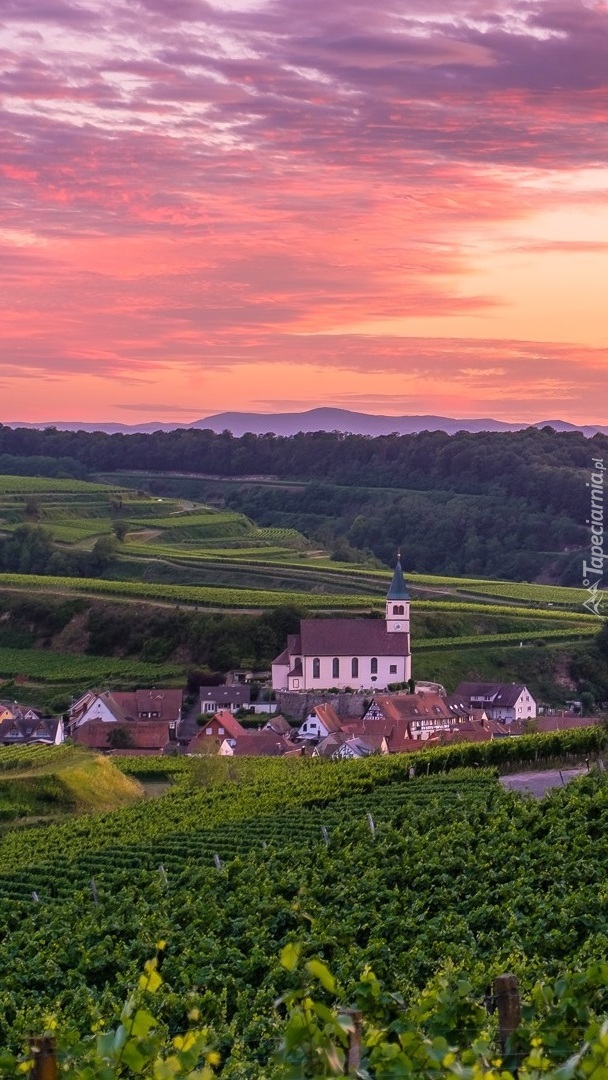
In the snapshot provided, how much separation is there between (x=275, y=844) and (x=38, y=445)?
148m

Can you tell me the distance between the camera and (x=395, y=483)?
137 m

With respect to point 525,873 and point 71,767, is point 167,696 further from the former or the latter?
point 525,873

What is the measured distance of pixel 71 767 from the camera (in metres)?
35.2

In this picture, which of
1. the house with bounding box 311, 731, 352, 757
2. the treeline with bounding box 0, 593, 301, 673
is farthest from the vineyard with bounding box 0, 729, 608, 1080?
the treeline with bounding box 0, 593, 301, 673

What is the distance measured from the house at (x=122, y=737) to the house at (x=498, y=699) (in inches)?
532

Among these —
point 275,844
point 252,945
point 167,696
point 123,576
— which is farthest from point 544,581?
point 252,945

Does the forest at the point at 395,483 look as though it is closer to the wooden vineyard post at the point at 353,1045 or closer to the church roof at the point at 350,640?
the church roof at the point at 350,640

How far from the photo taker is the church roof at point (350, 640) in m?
59.5

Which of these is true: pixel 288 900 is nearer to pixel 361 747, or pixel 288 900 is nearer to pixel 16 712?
pixel 361 747

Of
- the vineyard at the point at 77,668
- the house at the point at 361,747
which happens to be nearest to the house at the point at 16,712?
the vineyard at the point at 77,668

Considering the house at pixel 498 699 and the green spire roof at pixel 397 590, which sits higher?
the green spire roof at pixel 397 590

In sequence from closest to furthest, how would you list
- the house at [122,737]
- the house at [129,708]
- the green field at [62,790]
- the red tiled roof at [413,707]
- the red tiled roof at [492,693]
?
the green field at [62,790] < the house at [122,737] < the red tiled roof at [413,707] < the house at [129,708] < the red tiled roof at [492,693]

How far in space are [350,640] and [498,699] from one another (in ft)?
22.3

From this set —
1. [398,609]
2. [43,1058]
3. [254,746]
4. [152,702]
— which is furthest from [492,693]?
[43,1058]
